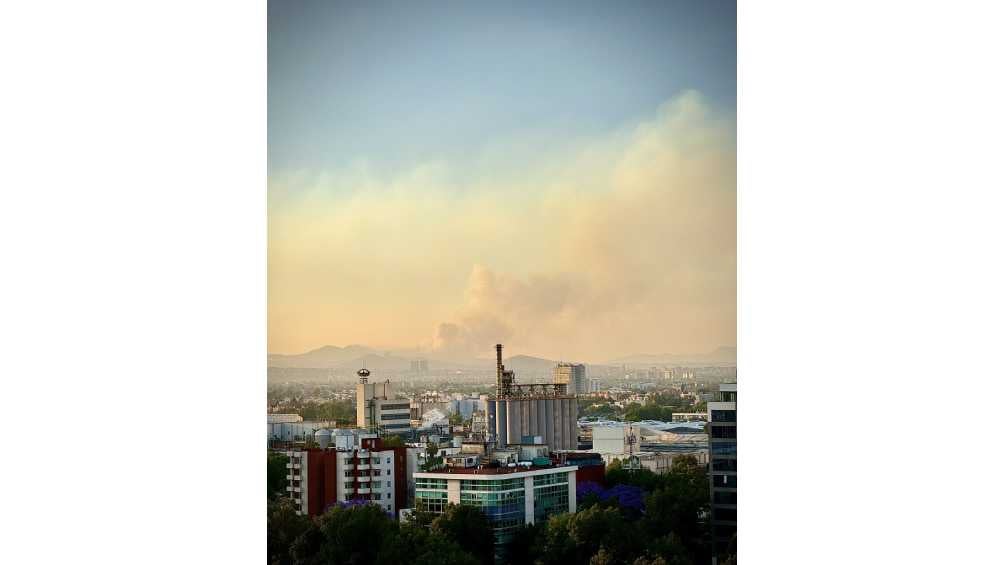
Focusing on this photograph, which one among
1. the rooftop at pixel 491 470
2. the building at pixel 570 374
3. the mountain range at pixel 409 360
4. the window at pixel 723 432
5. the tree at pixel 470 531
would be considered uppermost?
the mountain range at pixel 409 360

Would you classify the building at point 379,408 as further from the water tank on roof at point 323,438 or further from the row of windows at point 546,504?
the row of windows at point 546,504

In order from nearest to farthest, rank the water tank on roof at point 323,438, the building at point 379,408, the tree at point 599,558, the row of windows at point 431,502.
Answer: the tree at point 599,558 → the row of windows at point 431,502 → the building at point 379,408 → the water tank on roof at point 323,438

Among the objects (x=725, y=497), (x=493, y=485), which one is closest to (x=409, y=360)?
(x=493, y=485)

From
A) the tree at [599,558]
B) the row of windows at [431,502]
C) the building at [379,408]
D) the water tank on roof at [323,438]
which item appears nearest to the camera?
the tree at [599,558]

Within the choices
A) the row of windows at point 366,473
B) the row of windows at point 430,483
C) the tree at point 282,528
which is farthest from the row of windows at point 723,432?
the tree at point 282,528

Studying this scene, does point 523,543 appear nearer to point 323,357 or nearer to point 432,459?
point 432,459
